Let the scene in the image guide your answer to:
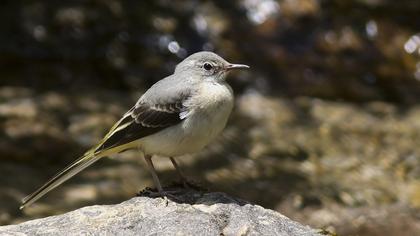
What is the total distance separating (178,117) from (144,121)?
1.37 ft

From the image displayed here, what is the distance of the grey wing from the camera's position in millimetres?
7945

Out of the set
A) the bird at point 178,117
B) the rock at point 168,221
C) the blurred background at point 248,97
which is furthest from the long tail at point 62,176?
the blurred background at point 248,97

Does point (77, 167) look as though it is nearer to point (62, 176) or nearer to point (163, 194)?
point (62, 176)

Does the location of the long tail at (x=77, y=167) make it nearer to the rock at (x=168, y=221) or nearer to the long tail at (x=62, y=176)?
the long tail at (x=62, y=176)

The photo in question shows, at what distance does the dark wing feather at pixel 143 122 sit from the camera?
795cm

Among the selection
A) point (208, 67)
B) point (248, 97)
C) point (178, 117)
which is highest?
point (248, 97)

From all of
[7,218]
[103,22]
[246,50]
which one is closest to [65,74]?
[103,22]

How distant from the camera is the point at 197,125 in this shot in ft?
25.3

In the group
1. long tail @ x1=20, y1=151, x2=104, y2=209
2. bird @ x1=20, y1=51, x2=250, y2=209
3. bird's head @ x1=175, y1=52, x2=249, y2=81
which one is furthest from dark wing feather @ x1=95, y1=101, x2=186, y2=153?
bird's head @ x1=175, y1=52, x2=249, y2=81

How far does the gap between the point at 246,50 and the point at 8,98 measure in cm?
499

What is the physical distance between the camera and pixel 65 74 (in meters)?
16.0

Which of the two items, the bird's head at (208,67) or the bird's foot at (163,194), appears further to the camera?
the bird's head at (208,67)

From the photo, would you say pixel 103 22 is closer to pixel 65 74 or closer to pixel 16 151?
pixel 65 74

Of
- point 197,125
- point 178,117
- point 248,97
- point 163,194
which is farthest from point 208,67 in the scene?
point 248,97
